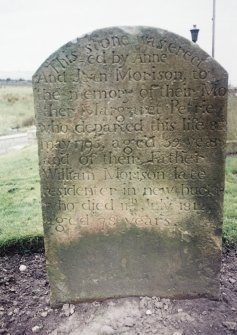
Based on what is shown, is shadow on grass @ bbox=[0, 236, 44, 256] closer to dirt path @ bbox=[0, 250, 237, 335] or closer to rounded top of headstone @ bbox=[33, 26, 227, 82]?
dirt path @ bbox=[0, 250, 237, 335]

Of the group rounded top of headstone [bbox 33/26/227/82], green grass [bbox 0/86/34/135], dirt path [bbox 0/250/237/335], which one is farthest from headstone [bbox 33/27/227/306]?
green grass [bbox 0/86/34/135]

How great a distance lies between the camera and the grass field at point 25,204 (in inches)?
174

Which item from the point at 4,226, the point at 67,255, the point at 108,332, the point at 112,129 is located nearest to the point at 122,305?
the point at 108,332

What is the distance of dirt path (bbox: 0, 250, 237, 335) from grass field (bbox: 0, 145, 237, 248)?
78 cm

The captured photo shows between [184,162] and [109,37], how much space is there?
1164 mm

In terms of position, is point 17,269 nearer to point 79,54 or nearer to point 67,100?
point 67,100

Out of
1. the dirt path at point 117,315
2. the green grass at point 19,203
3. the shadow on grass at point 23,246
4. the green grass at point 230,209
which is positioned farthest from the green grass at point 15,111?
the dirt path at point 117,315

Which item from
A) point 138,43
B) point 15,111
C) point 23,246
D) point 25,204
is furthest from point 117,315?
point 15,111

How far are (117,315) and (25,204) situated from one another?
293 centimetres

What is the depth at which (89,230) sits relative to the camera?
10.7ft

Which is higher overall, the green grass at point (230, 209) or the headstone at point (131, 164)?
the headstone at point (131, 164)

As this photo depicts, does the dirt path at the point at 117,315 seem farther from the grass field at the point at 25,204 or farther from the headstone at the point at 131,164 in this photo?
the grass field at the point at 25,204

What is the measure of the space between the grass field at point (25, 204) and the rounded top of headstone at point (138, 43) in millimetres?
2292

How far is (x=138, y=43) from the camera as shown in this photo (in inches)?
113
